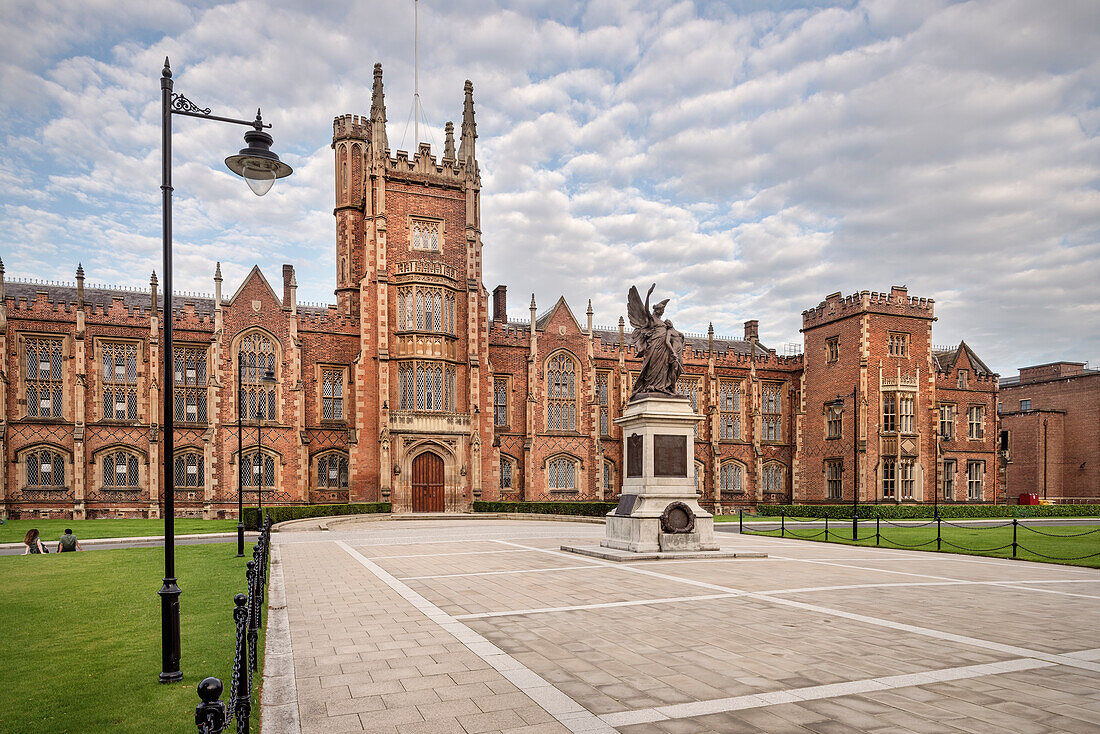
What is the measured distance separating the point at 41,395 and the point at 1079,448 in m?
70.3

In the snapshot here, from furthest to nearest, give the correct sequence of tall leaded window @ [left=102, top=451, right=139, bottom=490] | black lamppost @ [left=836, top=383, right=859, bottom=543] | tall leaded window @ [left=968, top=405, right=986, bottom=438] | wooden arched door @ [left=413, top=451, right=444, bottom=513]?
tall leaded window @ [left=968, top=405, right=986, bottom=438] < wooden arched door @ [left=413, top=451, right=444, bottom=513] < tall leaded window @ [left=102, top=451, right=139, bottom=490] < black lamppost @ [left=836, top=383, right=859, bottom=543]

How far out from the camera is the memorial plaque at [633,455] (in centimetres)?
1916

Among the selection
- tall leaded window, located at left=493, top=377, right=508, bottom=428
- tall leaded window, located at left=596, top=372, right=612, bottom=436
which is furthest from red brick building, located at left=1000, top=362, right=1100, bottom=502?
tall leaded window, located at left=493, top=377, right=508, bottom=428

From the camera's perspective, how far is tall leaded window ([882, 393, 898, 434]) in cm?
4556

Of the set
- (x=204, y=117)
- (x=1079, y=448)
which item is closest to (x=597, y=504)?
(x=204, y=117)

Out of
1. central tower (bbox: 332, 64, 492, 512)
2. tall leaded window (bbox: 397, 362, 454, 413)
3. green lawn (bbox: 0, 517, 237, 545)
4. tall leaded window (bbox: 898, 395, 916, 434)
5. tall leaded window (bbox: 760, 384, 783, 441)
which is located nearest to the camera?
green lawn (bbox: 0, 517, 237, 545)

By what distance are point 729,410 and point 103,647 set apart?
4645cm

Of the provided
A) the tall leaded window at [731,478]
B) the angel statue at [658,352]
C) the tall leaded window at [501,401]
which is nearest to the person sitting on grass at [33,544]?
the angel statue at [658,352]

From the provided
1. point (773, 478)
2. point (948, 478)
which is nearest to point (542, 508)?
point (773, 478)

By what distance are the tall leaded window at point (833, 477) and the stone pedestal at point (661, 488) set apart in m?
32.0

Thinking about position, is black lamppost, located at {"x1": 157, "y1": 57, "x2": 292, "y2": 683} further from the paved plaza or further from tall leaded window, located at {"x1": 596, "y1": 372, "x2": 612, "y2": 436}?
tall leaded window, located at {"x1": 596, "y1": 372, "x2": 612, "y2": 436}

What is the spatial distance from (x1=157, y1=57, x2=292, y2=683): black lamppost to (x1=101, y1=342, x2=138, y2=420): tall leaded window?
34.9 meters

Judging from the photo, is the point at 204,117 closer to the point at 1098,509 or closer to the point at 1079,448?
the point at 1098,509

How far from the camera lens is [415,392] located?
40.2 m
